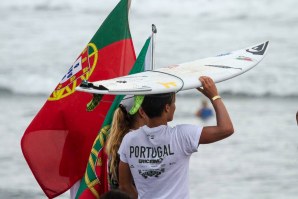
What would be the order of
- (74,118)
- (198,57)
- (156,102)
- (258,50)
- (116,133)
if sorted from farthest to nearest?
(198,57) → (74,118) → (258,50) → (116,133) → (156,102)

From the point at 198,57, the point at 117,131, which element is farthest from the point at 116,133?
the point at 198,57

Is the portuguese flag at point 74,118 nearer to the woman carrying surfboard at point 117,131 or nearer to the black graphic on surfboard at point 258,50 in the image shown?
the woman carrying surfboard at point 117,131

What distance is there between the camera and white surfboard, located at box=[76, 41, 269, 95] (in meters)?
4.12

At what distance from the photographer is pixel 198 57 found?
16.8 m

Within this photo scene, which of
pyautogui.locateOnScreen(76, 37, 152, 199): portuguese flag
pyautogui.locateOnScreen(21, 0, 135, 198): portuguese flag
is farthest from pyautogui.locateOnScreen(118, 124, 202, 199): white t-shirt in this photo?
pyautogui.locateOnScreen(21, 0, 135, 198): portuguese flag

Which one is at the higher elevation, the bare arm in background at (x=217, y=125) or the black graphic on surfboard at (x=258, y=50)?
the black graphic on surfboard at (x=258, y=50)

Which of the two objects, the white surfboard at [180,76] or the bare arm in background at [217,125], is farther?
the bare arm in background at [217,125]

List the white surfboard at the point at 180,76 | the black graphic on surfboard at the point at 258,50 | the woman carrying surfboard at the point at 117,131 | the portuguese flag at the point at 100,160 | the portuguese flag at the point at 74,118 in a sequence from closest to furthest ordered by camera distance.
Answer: the white surfboard at the point at 180,76 → the woman carrying surfboard at the point at 117,131 → the black graphic on surfboard at the point at 258,50 → the portuguese flag at the point at 100,160 → the portuguese flag at the point at 74,118

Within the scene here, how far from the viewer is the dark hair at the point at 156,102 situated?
4.29 meters

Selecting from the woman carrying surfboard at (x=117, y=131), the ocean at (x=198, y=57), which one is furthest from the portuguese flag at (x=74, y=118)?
the ocean at (x=198, y=57)

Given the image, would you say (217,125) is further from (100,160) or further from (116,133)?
(100,160)

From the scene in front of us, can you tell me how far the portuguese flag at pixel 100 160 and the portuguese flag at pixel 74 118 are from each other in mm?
350

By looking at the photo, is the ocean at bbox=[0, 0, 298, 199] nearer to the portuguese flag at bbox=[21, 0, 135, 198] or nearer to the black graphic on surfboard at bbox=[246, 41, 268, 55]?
the portuguese flag at bbox=[21, 0, 135, 198]

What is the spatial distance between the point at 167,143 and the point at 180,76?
32cm
